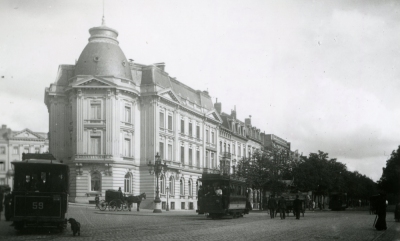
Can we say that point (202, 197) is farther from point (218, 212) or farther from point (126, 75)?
point (126, 75)

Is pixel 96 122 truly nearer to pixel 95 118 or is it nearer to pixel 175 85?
pixel 95 118

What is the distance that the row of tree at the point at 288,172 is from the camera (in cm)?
5972

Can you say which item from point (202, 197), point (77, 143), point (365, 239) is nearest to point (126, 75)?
point (77, 143)

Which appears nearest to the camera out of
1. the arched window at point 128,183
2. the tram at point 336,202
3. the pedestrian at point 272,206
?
the pedestrian at point 272,206

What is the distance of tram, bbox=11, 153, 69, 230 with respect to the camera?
63.3ft

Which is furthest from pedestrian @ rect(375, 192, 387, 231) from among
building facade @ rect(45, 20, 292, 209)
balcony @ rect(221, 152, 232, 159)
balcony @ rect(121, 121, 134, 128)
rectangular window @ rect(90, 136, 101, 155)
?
balcony @ rect(221, 152, 232, 159)

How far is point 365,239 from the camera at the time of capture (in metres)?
19.0

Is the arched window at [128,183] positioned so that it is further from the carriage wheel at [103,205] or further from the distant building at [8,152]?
the distant building at [8,152]

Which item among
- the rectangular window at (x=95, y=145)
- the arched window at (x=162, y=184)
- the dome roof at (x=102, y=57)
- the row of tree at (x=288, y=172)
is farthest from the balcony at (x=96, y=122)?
the row of tree at (x=288, y=172)

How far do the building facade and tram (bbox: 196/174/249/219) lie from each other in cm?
1202

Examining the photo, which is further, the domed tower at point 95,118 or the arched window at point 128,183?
the arched window at point 128,183

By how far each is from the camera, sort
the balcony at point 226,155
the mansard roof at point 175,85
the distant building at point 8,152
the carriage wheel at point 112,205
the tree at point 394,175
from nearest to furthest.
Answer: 1. the distant building at point 8,152
2. the carriage wheel at point 112,205
3. the mansard roof at point 175,85
4. the tree at point 394,175
5. the balcony at point 226,155

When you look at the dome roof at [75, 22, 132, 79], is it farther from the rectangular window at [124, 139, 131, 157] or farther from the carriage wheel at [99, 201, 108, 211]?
the carriage wheel at [99, 201, 108, 211]

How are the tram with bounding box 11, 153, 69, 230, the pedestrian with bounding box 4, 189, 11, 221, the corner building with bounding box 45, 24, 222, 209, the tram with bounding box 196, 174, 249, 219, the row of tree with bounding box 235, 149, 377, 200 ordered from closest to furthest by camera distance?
the pedestrian with bounding box 4, 189, 11, 221
the tram with bounding box 11, 153, 69, 230
the tram with bounding box 196, 174, 249, 219
the corner building with bounding box 45, 24, 222, 209
the row of tree with bounding box 235, 149, 377, 200
